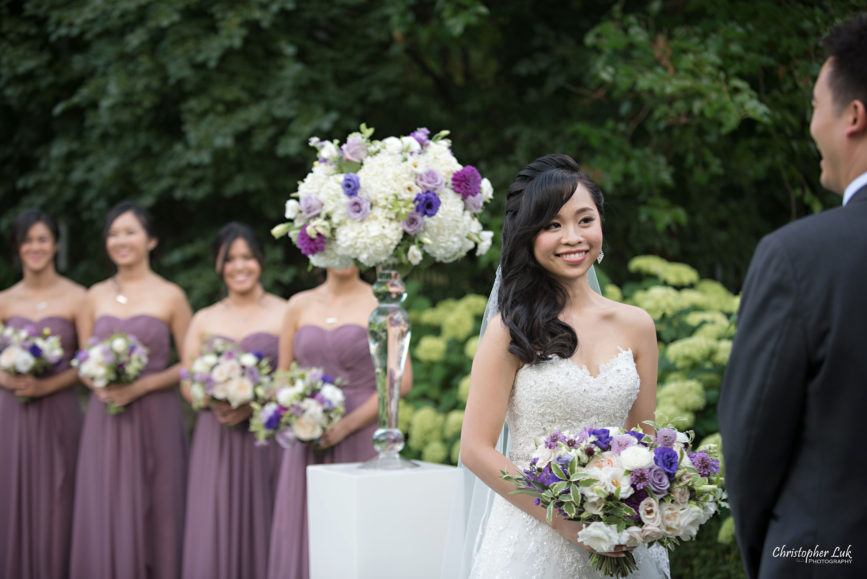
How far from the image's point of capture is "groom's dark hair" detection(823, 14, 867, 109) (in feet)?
6.97

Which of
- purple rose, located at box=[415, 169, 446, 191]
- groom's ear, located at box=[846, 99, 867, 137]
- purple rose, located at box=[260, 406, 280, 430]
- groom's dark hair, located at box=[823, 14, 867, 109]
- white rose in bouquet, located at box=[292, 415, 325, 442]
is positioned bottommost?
white rose in bouquet, located at box=[292, 415, 325, 442]

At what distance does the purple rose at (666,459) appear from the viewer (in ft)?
8.88

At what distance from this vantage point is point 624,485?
104 inches

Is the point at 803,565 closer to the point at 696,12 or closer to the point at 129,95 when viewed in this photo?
the point at 696,12

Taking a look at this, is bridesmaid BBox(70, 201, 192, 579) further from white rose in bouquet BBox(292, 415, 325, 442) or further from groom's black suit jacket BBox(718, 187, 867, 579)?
groom's black suit jacket BBox(718, 187, 867, 579)

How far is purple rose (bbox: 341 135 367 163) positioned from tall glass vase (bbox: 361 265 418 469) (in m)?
0.48

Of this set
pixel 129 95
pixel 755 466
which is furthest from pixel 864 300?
pixel 129 95

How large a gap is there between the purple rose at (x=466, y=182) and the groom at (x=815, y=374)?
6.95 ft

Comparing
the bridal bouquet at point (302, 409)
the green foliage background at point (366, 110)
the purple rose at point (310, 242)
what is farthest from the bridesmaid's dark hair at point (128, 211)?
the purple rose at point (310, 242)

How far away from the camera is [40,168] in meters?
9.97

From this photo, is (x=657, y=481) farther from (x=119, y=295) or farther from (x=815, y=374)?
(x=119, y=295)

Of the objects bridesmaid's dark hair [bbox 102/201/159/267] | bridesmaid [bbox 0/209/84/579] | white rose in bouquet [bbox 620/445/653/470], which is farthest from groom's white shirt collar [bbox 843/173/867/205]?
bridesmaid [bbox 0/209/84/579]

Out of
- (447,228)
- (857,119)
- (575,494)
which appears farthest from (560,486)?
(447,228)

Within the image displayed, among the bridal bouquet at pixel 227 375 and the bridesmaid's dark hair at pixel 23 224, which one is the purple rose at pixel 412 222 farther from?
the bridesmaid's dark hair at pixel 23 224
